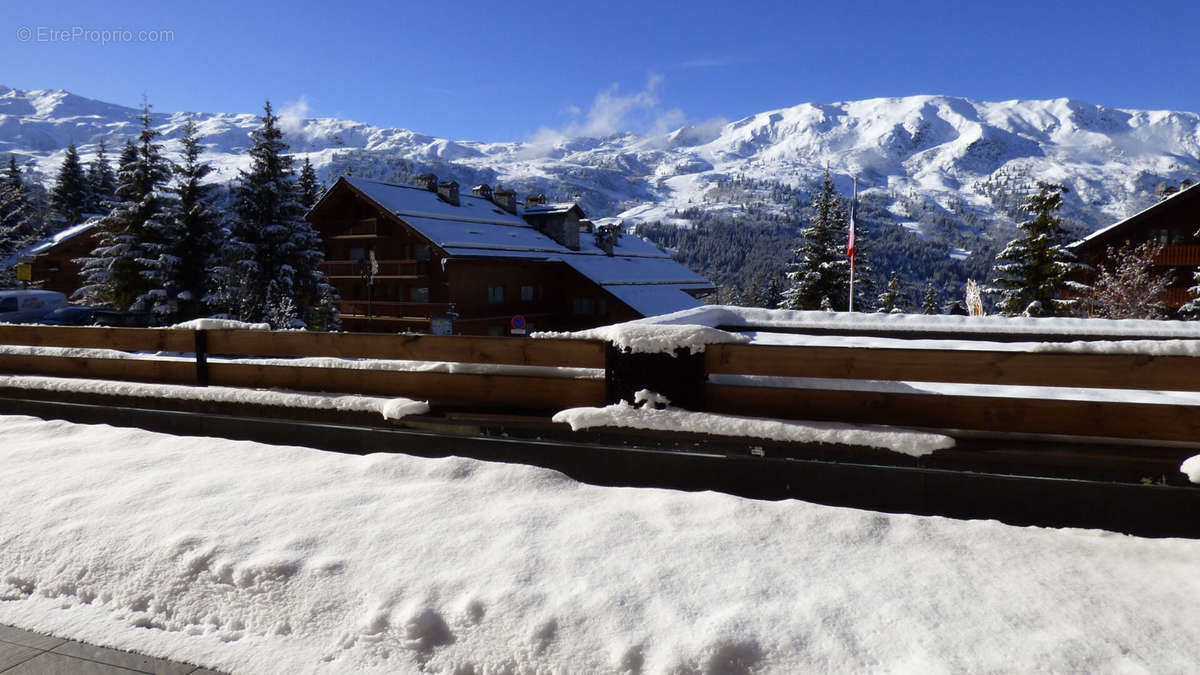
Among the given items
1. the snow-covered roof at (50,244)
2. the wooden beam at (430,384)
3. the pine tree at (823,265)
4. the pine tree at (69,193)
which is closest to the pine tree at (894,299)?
the pine tree at (823,265)

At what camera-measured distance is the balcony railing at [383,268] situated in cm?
3653

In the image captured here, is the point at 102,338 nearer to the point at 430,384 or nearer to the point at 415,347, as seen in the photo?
the point at 415,347

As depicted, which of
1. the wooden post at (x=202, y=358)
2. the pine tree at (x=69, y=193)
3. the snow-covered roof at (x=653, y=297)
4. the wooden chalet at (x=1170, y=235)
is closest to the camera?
the wooden post at (x=202, y=358)

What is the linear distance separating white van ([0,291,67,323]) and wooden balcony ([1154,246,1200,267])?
52010 millimetres

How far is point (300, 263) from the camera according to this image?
31.6m

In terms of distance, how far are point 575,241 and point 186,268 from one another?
2158cm

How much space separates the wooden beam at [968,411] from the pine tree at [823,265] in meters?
33.5

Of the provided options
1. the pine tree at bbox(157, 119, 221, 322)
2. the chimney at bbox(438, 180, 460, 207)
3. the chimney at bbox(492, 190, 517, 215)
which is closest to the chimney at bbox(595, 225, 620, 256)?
the chimney at bbox(492, 190, 517, 215)

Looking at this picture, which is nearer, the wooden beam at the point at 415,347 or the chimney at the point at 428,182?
the wooden beam at the point at 415,347

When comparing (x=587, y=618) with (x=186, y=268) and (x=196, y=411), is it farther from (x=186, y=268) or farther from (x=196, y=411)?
(x=186, y=268)

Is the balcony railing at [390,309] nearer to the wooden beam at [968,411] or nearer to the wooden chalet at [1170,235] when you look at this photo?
the wooden beam at [968,411]

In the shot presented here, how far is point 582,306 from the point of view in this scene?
4041 centimetres

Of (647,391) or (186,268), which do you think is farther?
(186,268)

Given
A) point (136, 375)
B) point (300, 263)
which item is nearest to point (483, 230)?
point (300, 263)
